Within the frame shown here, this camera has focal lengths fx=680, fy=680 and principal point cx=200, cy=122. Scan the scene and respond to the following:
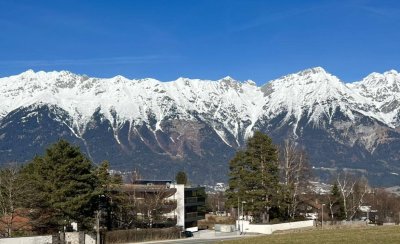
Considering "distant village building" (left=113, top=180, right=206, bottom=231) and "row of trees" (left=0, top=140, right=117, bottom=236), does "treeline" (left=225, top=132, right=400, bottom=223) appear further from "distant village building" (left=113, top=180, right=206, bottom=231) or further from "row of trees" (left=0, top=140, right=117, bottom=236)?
"row of trees" (left=0, top=140, right=117, bottom=236)

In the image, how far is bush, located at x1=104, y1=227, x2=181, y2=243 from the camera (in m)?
91.2

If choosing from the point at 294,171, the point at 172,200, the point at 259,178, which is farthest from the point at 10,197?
the point at 172,200

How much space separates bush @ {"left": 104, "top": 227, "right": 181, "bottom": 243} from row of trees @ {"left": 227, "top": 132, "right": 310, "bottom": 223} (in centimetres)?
1428

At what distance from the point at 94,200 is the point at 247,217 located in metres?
44.4

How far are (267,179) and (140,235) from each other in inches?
988

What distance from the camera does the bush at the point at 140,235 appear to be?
91.2m

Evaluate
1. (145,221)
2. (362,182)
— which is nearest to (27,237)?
(145,221)

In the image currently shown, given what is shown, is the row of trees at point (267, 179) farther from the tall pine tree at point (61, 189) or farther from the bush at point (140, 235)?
the tall pine tree at point (61, 189)

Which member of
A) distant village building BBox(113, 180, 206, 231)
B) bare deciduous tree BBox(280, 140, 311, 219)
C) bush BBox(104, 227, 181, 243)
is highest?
bare deciduous tree BBox(280, 140, 311, 219)

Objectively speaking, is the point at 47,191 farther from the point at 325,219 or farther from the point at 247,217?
the point at 325,219

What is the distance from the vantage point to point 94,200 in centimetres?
8888

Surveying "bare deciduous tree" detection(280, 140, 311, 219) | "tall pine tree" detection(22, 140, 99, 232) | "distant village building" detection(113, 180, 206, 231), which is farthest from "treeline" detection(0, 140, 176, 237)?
"bare deciduous tree" detection(280, 140, 311, 219)

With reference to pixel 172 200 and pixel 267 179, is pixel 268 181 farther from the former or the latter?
pixel 172 200

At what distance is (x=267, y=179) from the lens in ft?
366
